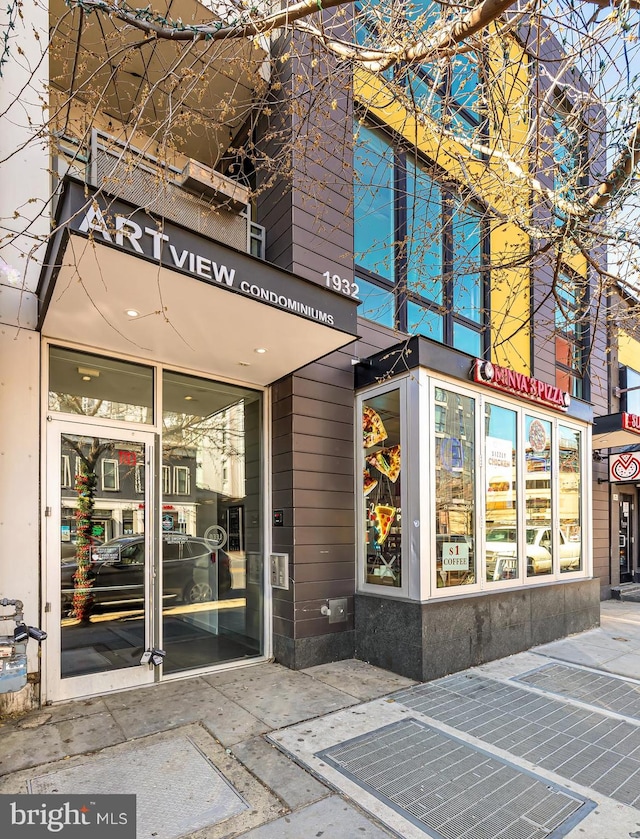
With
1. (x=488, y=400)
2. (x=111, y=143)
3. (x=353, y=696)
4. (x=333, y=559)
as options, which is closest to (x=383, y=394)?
(x=488, y=400)

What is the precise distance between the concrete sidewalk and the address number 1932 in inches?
163

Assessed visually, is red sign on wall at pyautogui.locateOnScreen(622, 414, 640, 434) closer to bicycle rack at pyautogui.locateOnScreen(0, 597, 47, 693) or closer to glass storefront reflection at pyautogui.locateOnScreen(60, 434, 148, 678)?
glass storefront reflection at pyautogui.locateOnScreen(60, 434, 148, 678)

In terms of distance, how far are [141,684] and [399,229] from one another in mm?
6061

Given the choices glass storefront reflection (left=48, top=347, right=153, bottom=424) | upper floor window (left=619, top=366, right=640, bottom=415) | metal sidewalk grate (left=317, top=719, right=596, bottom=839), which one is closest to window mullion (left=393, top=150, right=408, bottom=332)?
glass storefront reflection (left=48, top=347, right=153, bottom=424)

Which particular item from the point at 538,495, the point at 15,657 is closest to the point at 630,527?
the point at 538,495

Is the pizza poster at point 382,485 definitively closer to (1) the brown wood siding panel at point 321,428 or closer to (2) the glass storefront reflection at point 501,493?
(1) the brown wood siding panel at point 321,428

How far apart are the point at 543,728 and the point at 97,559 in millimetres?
3977

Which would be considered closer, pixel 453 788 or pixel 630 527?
pixel 453 788

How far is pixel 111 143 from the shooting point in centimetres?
408

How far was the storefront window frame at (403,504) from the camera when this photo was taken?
5168 millimetres

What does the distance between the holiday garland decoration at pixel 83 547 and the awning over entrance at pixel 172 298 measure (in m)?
1.30

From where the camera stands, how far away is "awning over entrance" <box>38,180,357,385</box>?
3201 mm

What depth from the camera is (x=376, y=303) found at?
256 inches

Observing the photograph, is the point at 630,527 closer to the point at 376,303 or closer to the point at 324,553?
the point at 376,303
